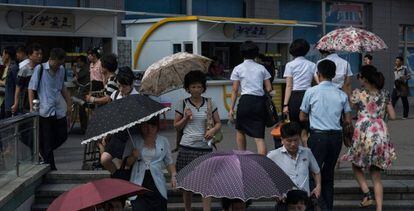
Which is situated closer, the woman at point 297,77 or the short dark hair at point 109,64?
the short dark hair at point 109,64

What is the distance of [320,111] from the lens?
7473 mm

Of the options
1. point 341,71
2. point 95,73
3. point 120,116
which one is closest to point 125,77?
point 120,116

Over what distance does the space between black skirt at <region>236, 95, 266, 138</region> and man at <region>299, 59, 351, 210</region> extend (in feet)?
3.59

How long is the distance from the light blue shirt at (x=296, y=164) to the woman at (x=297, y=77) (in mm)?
2200

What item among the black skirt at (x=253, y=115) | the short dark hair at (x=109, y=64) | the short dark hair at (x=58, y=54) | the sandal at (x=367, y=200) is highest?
the short dark hair at (x=58, y=54)

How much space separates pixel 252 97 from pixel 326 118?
1379mm

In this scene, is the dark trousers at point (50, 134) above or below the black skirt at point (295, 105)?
below

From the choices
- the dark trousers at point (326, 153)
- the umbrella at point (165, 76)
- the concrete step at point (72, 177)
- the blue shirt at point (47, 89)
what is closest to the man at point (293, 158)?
the dark trousers at point (326, 153)

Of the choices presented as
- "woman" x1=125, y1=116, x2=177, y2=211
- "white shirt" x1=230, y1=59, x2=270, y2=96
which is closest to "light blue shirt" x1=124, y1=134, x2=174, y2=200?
"woman" x1=125, y1=116, x2=177, y2=211

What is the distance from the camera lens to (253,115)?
8641mm

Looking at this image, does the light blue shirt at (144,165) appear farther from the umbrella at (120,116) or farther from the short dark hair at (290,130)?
the short dark hair at (290,130)

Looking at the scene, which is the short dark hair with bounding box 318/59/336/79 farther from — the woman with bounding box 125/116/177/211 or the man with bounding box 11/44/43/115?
the man with bounding box 11/44/43/115

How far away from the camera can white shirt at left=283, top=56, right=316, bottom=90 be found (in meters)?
8.79

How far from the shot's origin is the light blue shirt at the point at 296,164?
21.1ft
